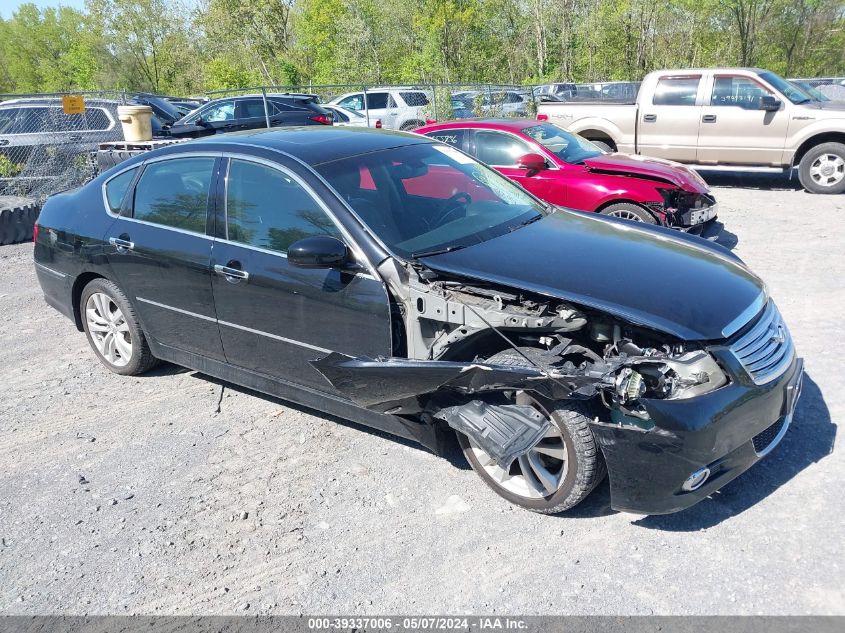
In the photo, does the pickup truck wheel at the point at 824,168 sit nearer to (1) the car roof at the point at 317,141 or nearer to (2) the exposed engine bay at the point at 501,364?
(1) the car roof at the point at 317,141

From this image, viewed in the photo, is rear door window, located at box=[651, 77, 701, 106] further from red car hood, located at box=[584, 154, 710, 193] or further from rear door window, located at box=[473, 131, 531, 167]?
rear door window, located at box=[473, 131, 531, 167]

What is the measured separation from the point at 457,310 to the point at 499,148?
5637mm

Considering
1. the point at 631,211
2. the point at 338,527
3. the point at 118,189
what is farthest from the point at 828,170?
the point at 338,527

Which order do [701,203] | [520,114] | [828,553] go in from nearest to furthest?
[828,553] → [701,203] → [520,114]

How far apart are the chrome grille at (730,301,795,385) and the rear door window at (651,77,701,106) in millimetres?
9465

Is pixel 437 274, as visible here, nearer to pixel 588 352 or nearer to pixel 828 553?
pixel 588 352

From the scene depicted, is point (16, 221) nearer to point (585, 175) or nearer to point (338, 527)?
point (585, 175)

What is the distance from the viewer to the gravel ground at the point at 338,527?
297 centimetres

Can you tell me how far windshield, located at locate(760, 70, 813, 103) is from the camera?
11.2 metres

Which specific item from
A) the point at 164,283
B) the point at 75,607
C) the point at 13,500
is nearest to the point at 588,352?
the point at 75,607

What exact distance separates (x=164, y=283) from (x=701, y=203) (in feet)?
19.7

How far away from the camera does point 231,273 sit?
13.7 feet

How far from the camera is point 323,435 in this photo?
172 inches

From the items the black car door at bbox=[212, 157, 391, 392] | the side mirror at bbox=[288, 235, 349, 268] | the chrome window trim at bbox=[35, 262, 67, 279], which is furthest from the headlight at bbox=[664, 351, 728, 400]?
the chrome window trim at bbox=[35, 262, 67, 279]
